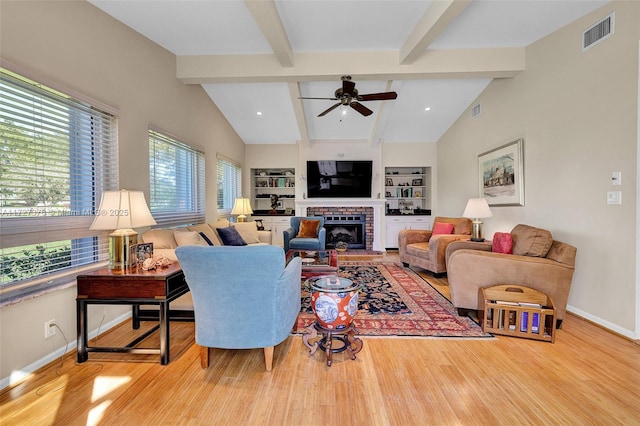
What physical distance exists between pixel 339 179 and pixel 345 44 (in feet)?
11.3

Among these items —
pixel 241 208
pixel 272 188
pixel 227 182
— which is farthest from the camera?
pixel 272 188

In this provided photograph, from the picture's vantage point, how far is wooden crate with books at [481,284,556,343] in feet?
7.94

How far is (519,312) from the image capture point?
2467mm

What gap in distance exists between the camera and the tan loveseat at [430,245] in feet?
13.6

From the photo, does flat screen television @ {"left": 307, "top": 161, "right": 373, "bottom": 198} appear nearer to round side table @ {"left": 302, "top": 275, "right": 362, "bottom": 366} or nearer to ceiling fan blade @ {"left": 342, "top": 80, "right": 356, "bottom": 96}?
ceiling fan blade @ {"left": 342, "top": 80, "right": 356, "bottom": 96}

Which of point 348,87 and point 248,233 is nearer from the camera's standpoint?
point 348,87

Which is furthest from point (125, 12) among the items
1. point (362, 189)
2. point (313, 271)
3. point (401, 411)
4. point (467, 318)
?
point (362, 189)

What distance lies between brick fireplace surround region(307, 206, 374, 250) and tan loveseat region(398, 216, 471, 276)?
1.84 metres

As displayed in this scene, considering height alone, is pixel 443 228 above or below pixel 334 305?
above

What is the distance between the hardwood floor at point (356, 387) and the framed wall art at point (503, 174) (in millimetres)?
2098

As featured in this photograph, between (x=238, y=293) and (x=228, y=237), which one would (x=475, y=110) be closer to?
(x=228, y=237)

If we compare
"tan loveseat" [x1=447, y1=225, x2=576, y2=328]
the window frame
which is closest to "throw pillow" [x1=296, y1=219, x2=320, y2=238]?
the window frame

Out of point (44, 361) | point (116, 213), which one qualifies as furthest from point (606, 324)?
point (44, 361)

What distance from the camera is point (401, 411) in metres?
1.61
